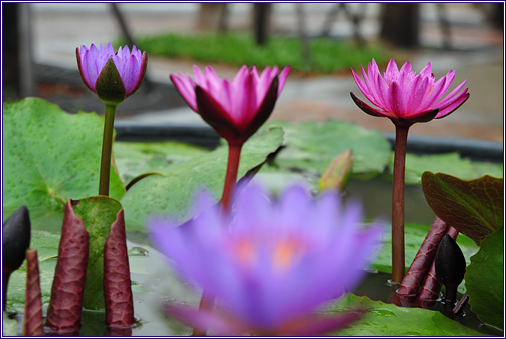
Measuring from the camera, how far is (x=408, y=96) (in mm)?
369

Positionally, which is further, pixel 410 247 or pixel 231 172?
pixel 410 247

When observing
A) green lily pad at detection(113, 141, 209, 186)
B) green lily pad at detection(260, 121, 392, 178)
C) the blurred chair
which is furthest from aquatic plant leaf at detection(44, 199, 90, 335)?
the blurred chair

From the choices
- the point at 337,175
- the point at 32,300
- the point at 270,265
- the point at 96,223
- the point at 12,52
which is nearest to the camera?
the point at 270,265

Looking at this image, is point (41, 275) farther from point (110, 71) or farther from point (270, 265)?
point (270, 265)

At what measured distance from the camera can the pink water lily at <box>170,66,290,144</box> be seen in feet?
0.91

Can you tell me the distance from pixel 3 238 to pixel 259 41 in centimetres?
536

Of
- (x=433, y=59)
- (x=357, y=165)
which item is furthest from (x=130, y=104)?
(x=433, y=59)

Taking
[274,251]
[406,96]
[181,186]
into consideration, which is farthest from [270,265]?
[181,186]

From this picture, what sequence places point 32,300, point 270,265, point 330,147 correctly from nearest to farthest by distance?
point 270,265
point 32,300
point 330,147

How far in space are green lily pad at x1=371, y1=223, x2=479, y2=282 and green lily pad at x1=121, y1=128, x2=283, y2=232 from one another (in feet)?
0.53

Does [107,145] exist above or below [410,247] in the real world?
above

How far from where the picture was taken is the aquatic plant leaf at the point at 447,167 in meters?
0.88

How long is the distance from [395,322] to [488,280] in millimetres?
74

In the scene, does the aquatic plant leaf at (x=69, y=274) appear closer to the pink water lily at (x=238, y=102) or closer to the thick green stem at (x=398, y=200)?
the pink water lily at (x=238, y=102)
